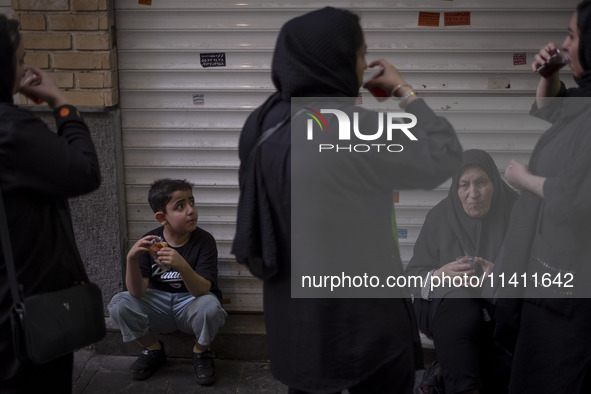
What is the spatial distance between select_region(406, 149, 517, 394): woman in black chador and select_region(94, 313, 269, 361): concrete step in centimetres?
122

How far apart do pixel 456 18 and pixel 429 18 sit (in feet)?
0.55

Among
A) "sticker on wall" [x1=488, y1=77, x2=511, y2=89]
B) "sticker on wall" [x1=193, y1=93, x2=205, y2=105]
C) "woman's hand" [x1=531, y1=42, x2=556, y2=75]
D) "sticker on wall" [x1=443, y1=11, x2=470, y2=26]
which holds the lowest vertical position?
"sticker on wall" [x1=193, y1=93, x2=205, y2=105]

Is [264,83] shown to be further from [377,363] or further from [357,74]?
[377,363]

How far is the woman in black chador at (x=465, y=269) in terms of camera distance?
363 centimetres

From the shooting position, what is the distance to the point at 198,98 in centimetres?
452

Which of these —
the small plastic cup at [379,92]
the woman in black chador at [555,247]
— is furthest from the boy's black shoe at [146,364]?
the small plastic cup at [379,92]

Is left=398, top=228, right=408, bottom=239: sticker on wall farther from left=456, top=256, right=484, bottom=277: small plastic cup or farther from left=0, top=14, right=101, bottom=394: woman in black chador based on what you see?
left=0, top=14, right=101, bottom=394: woman in black chador

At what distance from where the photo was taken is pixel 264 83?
14.7 feet

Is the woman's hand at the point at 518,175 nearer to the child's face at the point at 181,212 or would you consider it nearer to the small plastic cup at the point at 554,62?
the small plastic cup at the point at 554,62

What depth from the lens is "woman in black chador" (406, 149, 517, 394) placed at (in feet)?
11.9

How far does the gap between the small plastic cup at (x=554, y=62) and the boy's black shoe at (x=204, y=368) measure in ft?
8.67

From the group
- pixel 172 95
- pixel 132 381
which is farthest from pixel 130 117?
pixel 132 381

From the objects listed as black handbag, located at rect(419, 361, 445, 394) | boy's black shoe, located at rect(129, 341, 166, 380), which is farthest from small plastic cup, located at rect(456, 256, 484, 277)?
boy's black shoe, located at rect(129, 341, 166, 380)

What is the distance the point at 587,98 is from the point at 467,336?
1439 mm
